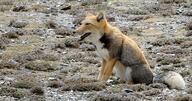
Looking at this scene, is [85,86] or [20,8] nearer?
[85,86]

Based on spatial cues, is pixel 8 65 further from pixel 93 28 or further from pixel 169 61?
pixel 169 61

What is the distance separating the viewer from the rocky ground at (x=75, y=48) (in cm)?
1412

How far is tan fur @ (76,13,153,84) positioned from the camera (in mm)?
14812

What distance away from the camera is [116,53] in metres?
14.9

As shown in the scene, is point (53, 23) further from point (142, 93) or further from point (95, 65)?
point (142, 93)

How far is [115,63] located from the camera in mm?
14930

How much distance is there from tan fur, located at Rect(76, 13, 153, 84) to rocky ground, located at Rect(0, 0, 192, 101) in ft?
1.17

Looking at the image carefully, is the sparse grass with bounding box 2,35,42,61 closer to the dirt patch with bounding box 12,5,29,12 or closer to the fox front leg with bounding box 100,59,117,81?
the fox front leg with bounding box 100,59,117,81

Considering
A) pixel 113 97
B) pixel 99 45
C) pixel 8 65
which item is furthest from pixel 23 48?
pixel 113 97

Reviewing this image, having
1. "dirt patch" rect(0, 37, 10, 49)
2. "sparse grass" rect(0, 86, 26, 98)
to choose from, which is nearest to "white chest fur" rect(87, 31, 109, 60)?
"sparse grass" rect(0, 86, 26, 98)

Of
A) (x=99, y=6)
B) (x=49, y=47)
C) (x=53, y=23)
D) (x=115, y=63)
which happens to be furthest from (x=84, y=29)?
(x=99, y=6)

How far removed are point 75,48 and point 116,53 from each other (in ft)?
20.6


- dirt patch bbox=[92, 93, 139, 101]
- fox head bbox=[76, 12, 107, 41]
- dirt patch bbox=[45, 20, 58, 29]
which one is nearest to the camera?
dirt patch bbox=[92, 93, 139, 101]

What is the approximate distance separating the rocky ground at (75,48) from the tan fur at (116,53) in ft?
1.17
